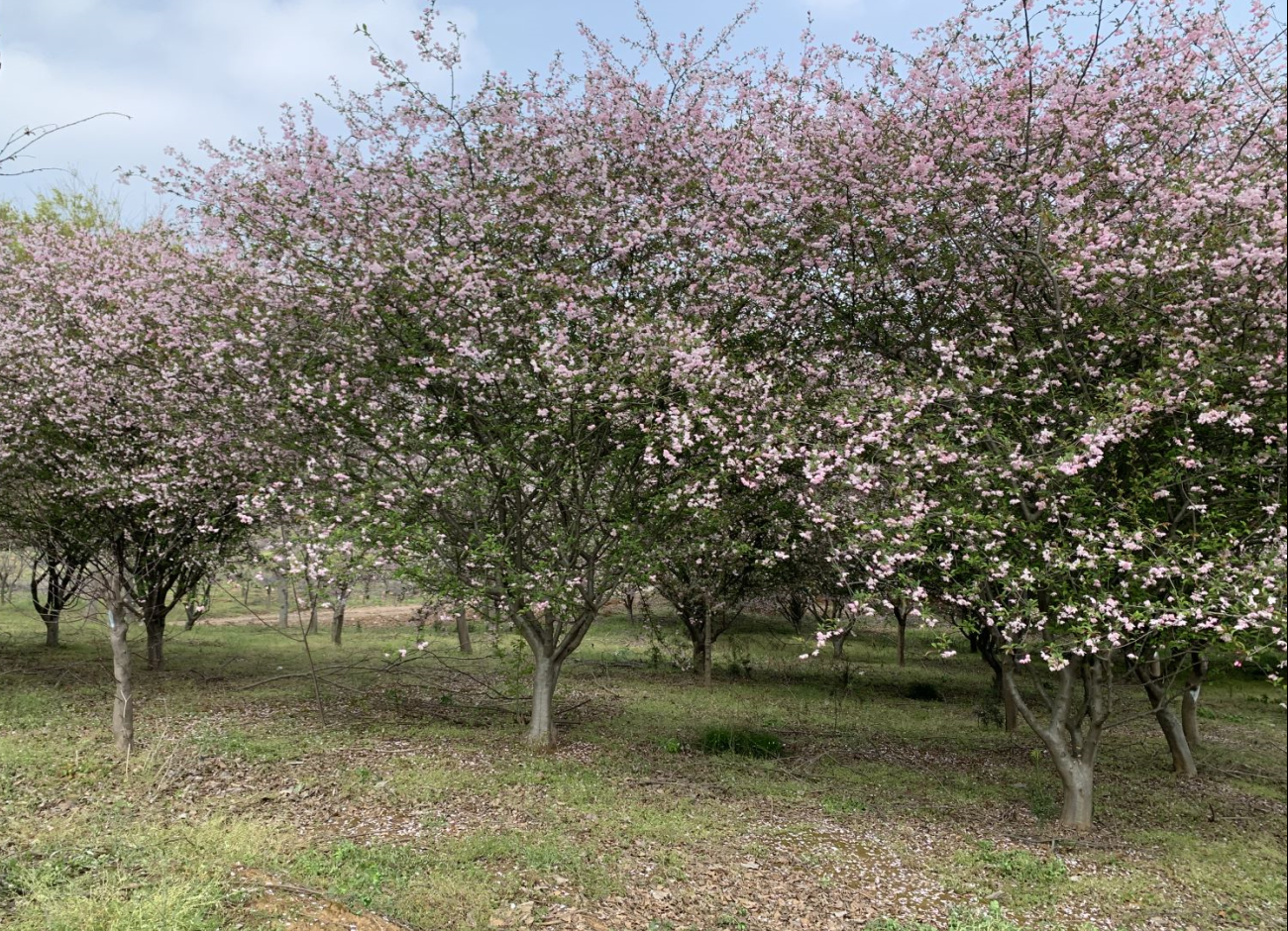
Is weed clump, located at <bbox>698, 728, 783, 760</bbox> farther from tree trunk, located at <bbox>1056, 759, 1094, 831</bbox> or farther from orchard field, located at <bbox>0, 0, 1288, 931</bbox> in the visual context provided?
tree trunk, located at <bbox>1056, 759, 1094, 831</bbox>

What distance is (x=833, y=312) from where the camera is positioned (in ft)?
30.5

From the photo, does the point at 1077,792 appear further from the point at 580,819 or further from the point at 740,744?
the point at 580,819

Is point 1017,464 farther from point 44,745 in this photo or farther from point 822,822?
point 44,745

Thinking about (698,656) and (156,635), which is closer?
(156,635)

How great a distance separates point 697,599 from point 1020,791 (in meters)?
9.94

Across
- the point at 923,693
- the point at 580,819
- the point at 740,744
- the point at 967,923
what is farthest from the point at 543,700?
the point at 923,693

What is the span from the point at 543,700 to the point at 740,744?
3.00 metres

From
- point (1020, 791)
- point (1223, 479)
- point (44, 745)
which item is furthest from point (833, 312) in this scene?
point (44, 745)

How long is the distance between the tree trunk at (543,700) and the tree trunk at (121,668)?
4.84 metres

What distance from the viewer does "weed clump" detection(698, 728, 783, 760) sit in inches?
450

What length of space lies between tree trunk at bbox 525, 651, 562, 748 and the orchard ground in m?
0.39

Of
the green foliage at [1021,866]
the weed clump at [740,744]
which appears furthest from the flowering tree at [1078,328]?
the weed clump at [740,744]

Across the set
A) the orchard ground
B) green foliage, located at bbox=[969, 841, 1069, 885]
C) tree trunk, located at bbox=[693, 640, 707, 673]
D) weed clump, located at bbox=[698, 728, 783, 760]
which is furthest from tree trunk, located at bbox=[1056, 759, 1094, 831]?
tree trunk, located at bbox=[693, 640, 707, 673]

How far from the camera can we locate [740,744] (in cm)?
1160
